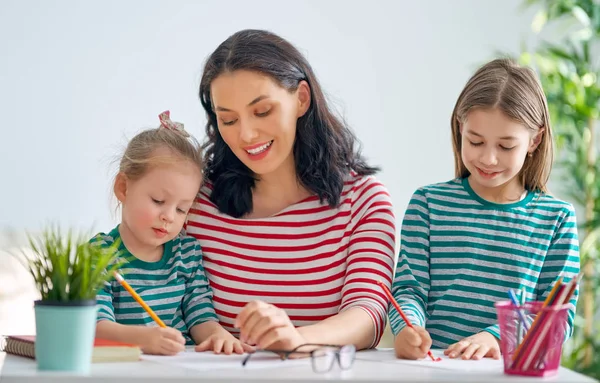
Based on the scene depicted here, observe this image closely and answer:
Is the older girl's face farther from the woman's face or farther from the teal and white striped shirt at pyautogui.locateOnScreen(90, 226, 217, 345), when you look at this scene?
the teal and white striped shirt at pyautogui.locateOnScreen(90, 226, 217, 345)

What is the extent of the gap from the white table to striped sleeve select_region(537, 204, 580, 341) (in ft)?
1.42

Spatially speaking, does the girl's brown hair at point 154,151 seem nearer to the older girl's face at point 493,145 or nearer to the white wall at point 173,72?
the older girl's face at point 493,145

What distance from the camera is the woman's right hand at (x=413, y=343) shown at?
145 cm

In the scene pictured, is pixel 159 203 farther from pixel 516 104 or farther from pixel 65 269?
pixel 516 104

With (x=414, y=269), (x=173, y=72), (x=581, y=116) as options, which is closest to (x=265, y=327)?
(x=414, y=269)

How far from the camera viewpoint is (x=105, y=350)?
4.45ft

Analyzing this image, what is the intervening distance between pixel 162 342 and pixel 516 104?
2.96 ft

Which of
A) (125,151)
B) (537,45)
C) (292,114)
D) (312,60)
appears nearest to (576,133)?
(537,45)

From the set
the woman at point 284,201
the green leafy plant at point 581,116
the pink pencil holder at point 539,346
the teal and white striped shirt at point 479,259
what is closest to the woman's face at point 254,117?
the woman at point 284,201

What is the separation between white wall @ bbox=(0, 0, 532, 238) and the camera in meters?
4.61

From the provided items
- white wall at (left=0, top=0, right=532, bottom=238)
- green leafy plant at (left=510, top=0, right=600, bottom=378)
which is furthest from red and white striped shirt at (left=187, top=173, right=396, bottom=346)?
white wall at (left=0, top=0, right=532, bottom=238)

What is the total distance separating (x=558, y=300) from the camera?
4.36 feet

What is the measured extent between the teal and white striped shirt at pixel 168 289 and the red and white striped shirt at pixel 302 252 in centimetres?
5

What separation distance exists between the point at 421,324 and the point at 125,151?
0.76 m
